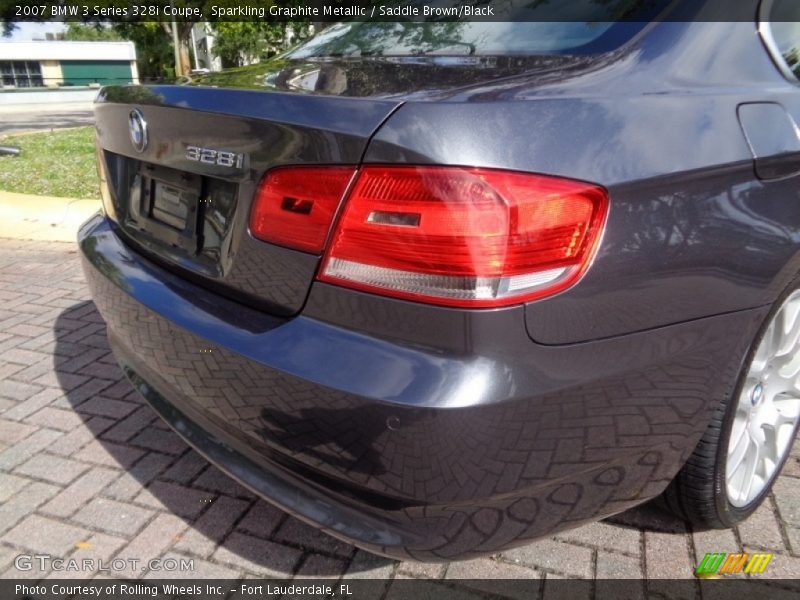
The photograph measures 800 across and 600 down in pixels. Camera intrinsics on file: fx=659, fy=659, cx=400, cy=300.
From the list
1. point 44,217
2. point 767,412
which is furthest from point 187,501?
point 44,217

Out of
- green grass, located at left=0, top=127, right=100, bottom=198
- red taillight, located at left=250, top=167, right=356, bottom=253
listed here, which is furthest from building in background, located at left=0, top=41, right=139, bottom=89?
red taillight, located at left=250, top=167, right=356, bottom=253

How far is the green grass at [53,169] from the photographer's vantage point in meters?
6.80

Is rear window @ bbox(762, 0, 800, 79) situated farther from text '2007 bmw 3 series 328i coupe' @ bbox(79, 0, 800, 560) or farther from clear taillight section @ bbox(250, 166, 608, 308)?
clear taillight section @ bbox(250, 166, 608, 308)

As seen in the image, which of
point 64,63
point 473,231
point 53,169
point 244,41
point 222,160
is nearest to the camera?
point 473,231

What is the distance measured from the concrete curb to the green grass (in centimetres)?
45

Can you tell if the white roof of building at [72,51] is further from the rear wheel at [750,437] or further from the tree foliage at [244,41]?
the rear wheel at [750,437]

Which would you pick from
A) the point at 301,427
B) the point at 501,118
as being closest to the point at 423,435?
the point at 301,427

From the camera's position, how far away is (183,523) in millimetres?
2111

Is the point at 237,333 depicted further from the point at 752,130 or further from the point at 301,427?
the point at 752,130

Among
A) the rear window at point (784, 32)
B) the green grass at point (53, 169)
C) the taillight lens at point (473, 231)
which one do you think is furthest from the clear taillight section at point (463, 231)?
the green grass at point (53, 169)

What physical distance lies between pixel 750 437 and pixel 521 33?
1.44 meters

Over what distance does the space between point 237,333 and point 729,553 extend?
1583mm

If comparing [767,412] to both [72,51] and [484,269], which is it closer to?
[484,269]

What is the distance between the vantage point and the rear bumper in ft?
4.29
